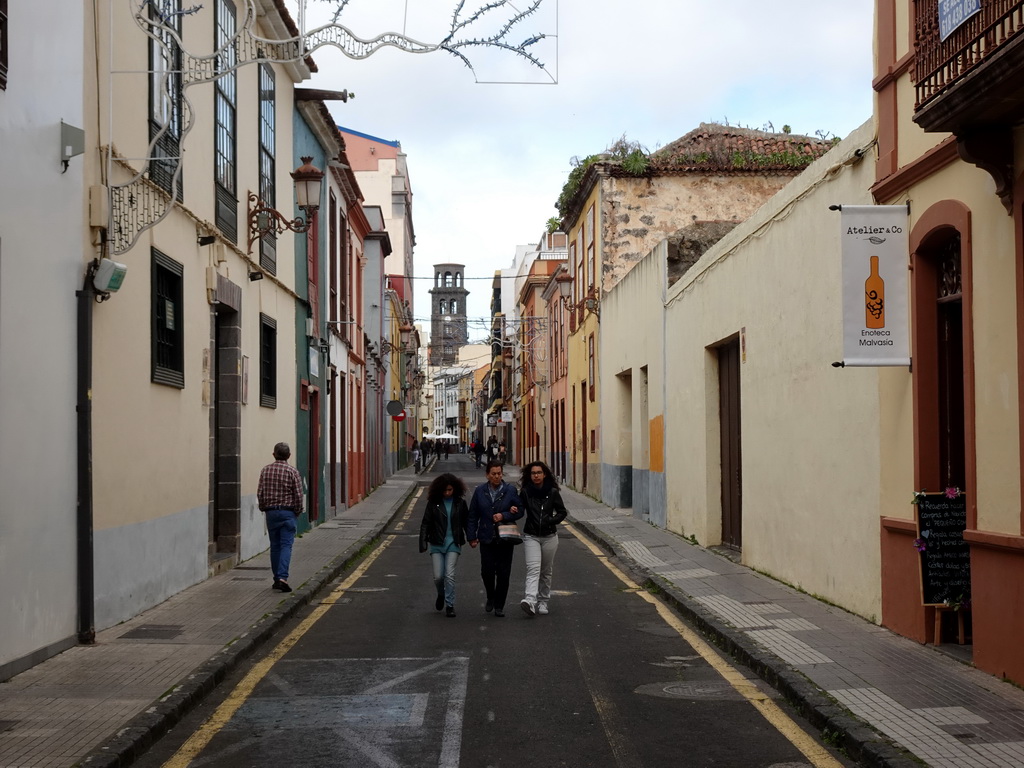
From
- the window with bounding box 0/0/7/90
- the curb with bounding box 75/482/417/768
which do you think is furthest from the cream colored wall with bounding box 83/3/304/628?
the window with bounding box 0/0/7/90

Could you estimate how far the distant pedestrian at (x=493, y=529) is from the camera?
468 inches

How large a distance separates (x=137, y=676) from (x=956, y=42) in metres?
6.81

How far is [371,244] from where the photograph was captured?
4131 centimetres

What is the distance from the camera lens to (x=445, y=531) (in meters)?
12.0

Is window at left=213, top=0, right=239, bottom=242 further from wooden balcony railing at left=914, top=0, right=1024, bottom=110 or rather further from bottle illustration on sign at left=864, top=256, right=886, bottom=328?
wooden balcony railing at left=914, top=0, right=1024, bottom=110

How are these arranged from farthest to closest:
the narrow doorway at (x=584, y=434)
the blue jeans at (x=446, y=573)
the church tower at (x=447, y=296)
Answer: the church tower at (x=447, y=296) < the narrow doorway at (x=584, y=434) < the blue jeans at (x=446, y=573)

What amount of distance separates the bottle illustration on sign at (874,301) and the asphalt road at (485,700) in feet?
9.45

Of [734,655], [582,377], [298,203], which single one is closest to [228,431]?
[298,203]

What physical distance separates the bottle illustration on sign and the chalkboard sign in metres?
1.36

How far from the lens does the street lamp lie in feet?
53.9

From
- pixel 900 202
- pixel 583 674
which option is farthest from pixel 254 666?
pixel 900 202

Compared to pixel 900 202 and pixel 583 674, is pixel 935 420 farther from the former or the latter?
pixel 583 674

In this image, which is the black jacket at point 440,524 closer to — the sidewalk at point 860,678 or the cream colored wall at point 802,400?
the sidewalk at point 860,678

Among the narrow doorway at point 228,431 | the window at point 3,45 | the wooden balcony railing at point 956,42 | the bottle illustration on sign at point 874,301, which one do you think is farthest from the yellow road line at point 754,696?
the window at point 3,45
